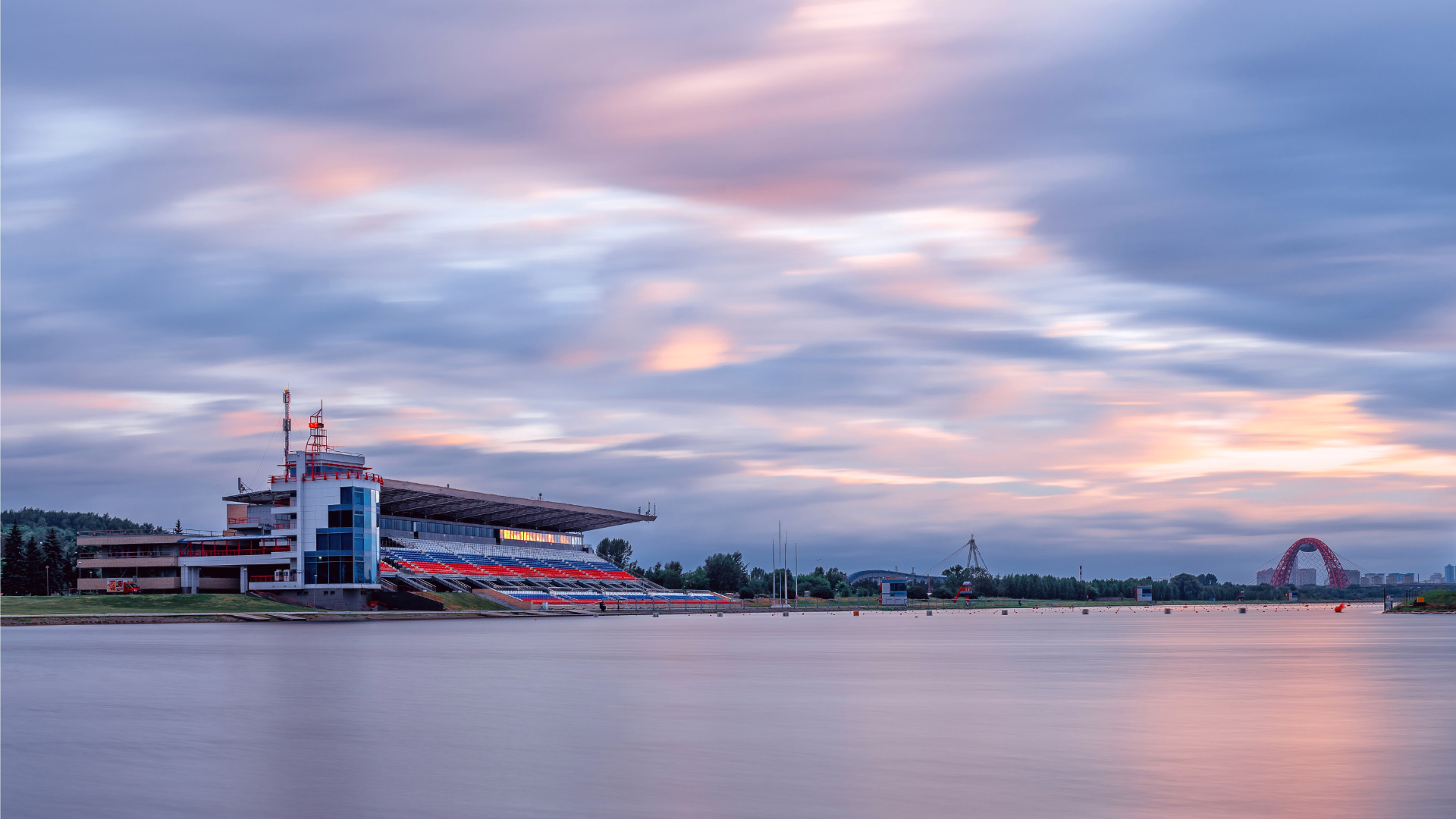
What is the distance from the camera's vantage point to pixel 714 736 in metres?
22.9

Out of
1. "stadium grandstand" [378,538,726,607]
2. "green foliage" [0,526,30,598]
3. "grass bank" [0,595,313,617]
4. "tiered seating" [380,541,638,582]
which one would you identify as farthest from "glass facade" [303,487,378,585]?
"green foliage" [0,526,30,598]

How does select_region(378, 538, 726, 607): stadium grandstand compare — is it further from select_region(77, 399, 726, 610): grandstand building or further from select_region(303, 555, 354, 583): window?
select_region(303, 555, 354, 583): window

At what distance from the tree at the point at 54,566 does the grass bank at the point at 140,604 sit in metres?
38.9

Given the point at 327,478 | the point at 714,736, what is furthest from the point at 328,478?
the point at 714,736

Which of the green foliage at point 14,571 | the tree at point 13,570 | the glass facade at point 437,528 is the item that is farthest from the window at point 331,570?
the tree at point 13,570

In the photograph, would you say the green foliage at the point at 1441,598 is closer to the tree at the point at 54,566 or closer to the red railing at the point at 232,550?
the red railing at the point at 232,550

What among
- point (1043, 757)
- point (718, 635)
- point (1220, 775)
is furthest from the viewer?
point (718, 635)

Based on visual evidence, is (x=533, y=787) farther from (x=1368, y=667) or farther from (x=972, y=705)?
(x=1368, y=667)

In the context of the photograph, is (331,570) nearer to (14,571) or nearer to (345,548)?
(345,548)

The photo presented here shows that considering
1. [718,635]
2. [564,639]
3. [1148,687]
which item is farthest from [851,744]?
[718,635]

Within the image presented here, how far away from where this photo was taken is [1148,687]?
3459 cm

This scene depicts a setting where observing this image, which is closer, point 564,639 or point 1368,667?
point 1368,667

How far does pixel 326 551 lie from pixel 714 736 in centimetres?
9988

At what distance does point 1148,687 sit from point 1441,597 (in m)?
142
